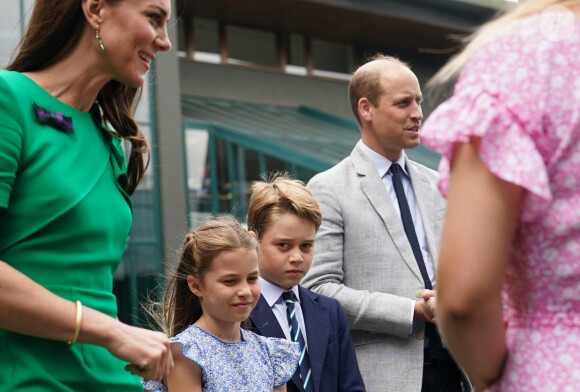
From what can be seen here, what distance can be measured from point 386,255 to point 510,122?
2441 mm

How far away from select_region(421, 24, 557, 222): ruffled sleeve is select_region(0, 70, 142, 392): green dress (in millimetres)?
936

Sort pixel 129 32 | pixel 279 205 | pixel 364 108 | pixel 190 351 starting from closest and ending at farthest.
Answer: pixel 129 32 → pixel 190 351 → pixel 279 205 → pixel 364 108

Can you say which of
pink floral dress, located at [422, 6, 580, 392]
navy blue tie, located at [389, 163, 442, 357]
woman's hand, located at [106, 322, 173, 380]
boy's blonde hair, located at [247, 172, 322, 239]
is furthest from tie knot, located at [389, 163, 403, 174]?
pink floral dress, located at [422, 6, 580, 392]

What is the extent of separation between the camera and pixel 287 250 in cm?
357

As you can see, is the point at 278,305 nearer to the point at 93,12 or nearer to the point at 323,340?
the point at 323,340

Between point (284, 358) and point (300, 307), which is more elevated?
point (300, 307)

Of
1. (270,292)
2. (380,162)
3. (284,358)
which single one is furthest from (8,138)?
(380,162)

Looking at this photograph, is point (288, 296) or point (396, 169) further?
point (396, 169)

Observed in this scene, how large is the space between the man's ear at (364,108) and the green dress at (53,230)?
7.69 feet

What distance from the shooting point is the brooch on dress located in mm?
1910

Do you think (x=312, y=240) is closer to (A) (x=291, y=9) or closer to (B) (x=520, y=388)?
(B) (x=520, y=388)

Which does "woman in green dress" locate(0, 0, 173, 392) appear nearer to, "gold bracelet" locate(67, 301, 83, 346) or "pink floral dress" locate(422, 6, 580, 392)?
"gold bracelet" locate(67, 301, 83, 346)

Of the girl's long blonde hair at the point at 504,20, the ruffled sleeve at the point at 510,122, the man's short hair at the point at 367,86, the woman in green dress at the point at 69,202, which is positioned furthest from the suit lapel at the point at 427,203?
the ruffled sleeve at the point at 510,122

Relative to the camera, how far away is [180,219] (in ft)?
48.5
